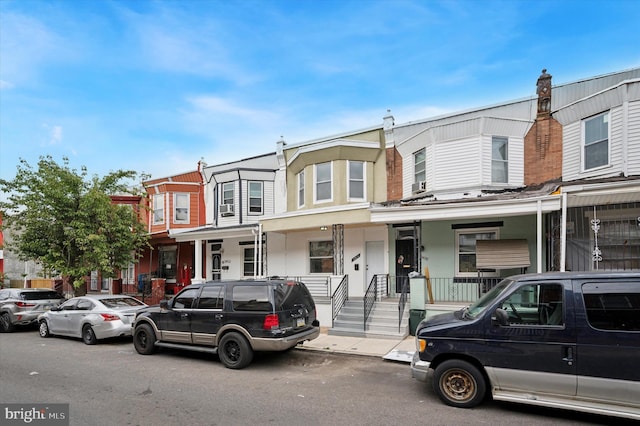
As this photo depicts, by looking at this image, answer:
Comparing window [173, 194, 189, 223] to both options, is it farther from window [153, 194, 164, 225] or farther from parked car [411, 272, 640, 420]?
parked car [411, 272, 640, 420]

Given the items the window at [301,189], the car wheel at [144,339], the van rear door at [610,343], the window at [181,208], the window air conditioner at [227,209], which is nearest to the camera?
the van rear door at [610,343]

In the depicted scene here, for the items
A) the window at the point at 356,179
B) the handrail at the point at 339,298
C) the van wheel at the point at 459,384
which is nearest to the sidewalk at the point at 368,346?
the handrail at the point at 339,298

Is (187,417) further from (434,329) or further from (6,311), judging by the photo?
(6,311)

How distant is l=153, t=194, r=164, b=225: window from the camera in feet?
63.2

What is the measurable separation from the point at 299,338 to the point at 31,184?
39.6 ft

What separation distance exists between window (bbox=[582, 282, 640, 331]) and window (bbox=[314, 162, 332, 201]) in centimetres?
979

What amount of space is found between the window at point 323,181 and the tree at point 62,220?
7.63m

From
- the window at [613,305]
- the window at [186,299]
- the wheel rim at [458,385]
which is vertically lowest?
the wheel rim at [458,385]

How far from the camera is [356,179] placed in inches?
545

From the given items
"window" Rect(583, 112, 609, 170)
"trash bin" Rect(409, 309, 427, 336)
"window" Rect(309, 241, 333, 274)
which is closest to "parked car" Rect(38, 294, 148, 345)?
"window" Rect(309, 241, 333, 274)

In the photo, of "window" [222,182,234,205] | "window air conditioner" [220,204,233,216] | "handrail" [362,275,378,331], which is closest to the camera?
"handrail" [362,275,378,331]

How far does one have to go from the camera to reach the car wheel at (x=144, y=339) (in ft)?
28.5

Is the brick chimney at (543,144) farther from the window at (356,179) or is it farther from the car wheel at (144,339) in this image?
the car wheel at (144,339)

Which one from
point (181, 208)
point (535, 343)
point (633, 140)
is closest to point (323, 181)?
point (181, 208)
